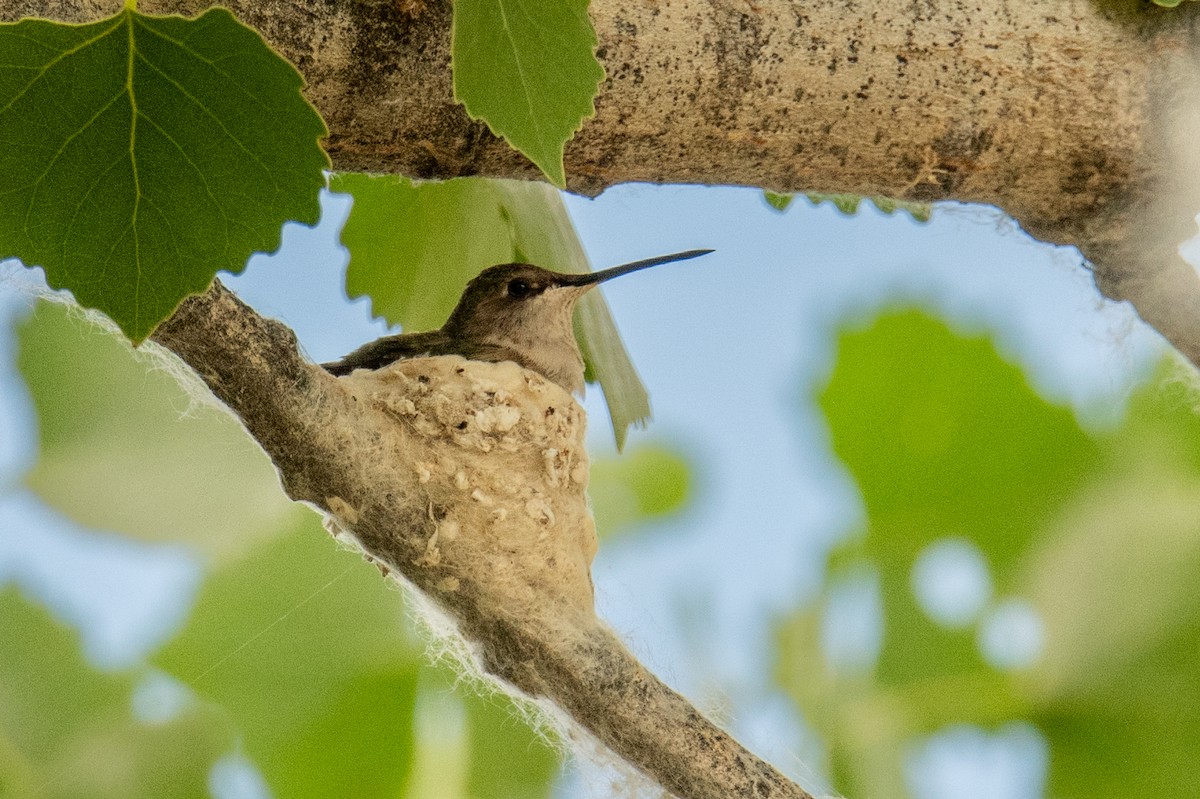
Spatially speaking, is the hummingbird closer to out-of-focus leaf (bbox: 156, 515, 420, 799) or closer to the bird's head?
the bird's head

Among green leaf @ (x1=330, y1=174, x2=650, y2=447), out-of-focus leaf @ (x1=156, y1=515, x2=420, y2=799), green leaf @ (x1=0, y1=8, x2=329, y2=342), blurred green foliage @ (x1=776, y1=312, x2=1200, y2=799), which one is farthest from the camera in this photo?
blurred green foliage @ (x1=776, y1=312, x2=1200, y2=799)

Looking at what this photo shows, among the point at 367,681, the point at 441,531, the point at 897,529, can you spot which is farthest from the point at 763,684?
the point at 441,531

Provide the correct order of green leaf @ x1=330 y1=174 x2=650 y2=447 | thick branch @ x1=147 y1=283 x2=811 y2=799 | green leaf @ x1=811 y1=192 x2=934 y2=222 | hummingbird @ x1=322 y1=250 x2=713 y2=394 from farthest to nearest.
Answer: hummingbird @ x1=322 y1=250 x2=713 y2=394
green leaf @ x1=330 y1=174 x2=650 y2=447
green leaf @ x1=811 y1=192 x2=934 y2=222
thick branch @ x1=147 y1=283 x2=811 y2=799

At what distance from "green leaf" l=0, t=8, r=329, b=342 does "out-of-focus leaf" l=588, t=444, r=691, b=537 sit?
348 cm

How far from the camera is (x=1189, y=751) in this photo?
409 cm

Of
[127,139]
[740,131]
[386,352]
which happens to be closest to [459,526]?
[740,131]

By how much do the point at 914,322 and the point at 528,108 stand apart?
145 inches

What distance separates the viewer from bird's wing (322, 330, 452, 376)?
1.79m

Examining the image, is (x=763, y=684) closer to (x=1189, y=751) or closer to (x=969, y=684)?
(x=969, y=684)

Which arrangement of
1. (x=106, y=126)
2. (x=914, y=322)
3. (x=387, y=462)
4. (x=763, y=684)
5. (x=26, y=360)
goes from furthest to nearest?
(x=914, y=322) → (x=763, y=684) → (x=26, y=360) → (x=387, y=462) → (x=106, y=126)

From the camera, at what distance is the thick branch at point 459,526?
0.90 meters

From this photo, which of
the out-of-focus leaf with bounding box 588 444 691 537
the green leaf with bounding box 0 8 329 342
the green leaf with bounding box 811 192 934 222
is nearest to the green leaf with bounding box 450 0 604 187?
the green leaf with bounding box 0 8 329 342

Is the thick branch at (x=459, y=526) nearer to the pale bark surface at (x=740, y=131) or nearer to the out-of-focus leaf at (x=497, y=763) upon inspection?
the pale bark surface at (x=740, y=131)

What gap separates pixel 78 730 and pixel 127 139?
3.12 meters
